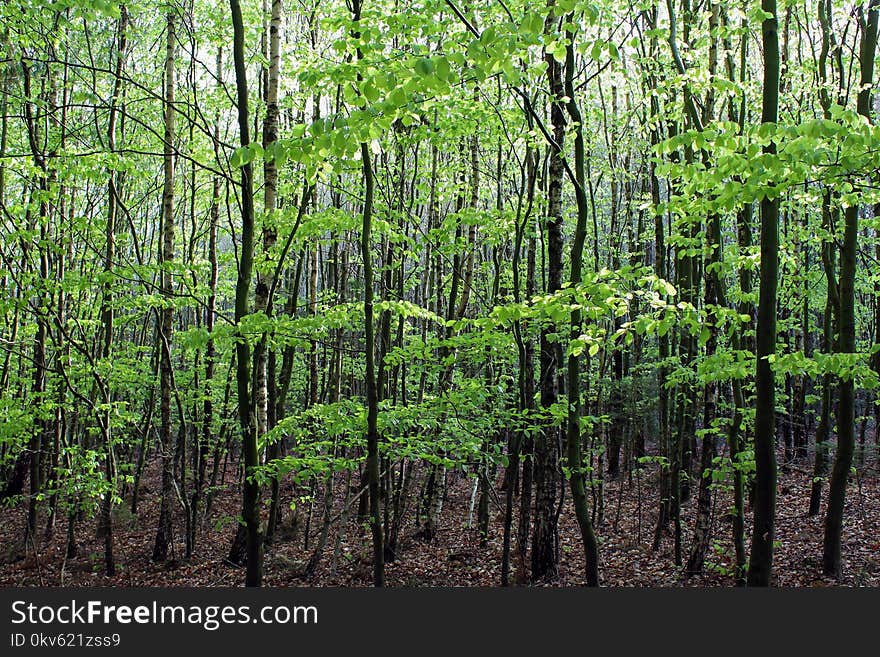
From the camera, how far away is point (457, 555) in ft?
38.0

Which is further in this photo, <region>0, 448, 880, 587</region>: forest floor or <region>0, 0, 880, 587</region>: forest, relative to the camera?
<region>0, 448, 880, 587</region>: forest floor

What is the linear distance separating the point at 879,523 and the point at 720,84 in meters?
10.4

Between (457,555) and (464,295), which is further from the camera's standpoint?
(464,295)

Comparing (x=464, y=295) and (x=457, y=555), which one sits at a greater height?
(x=464, y=295)

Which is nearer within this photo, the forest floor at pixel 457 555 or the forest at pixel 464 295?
the forest at pixel 464 295

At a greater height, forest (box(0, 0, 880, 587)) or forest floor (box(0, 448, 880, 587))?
forest (box(0, 0, 880, 587))

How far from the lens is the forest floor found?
963 cm

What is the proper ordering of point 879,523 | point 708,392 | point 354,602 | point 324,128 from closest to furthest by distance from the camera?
point 324,128
point 354,602
point 708,392
point 879,523

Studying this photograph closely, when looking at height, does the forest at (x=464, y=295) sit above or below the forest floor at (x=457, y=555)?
above

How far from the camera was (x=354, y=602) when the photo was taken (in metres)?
5.11

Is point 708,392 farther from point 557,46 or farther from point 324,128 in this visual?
point 324,128

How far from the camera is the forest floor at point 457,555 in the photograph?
963cm

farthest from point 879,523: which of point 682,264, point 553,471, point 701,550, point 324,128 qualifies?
point 324,128

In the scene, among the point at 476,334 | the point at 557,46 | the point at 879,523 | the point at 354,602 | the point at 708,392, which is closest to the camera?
the point at 557,46
